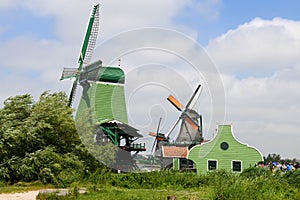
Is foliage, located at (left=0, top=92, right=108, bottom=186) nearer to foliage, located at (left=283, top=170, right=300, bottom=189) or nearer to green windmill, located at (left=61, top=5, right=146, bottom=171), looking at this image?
green windmill, located at (left=61, top=5, right=146, bottom=171)

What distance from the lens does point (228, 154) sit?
88.4ft

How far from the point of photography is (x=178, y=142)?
28.8 meters

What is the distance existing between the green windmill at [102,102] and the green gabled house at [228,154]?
204 inches

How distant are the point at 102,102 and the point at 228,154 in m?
10.8

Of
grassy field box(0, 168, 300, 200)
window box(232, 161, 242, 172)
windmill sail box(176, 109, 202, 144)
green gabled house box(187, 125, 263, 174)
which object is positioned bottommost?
grassy field box(0, 168, 300, 200)

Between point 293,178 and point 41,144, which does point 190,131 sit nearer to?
point 41,144

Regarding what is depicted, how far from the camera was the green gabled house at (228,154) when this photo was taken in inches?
1048

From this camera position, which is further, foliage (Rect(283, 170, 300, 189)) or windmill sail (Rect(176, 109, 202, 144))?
windmill sail (Rect(176, 109, 202, 144))

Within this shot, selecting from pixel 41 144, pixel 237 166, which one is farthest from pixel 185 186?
pixel 237 166

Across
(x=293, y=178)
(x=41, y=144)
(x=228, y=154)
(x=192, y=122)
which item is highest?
(x=192, y=122)

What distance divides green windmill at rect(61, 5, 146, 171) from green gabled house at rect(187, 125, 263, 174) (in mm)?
5181

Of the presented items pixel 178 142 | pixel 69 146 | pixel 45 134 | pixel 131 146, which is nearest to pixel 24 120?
pixel 45 134

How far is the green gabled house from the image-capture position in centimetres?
2662

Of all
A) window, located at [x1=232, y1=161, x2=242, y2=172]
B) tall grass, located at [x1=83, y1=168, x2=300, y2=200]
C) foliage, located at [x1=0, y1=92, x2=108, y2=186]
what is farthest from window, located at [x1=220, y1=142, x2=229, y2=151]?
foliage, located at [x1=0, y1=92, x2=108, y2=186]
